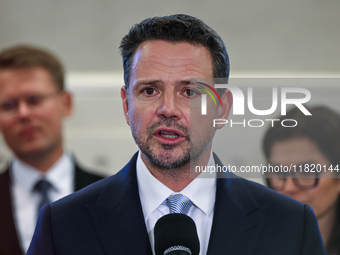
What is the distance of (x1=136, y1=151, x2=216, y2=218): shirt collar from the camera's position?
122 cm

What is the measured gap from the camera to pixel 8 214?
6.70ft

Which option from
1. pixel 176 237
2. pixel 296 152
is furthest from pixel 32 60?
pixel 176 237

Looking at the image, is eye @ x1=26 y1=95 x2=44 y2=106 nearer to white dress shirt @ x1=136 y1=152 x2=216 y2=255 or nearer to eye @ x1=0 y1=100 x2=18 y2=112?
eye @ x1=0 y1=100 x2=18 y2=112

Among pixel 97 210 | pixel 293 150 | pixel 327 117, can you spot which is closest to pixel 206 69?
pixel 97 210

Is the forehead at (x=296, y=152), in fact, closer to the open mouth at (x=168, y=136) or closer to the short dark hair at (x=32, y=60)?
the open mouth at (x=168, y=136)

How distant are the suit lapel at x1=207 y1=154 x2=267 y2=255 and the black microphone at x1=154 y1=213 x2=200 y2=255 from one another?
0.83 feet

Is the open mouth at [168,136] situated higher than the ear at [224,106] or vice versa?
the ear at [224,106]

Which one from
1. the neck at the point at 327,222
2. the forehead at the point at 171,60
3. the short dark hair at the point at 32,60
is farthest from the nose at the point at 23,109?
the neck at the point at 327,222

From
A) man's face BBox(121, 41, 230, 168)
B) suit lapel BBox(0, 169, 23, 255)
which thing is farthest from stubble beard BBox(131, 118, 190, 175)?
suit lapel BBox(0, 169, 23, 255)

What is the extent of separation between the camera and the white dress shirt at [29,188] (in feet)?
6.59

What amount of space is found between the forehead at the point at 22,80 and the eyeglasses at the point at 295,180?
1.30 m

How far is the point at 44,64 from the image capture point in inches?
90.7

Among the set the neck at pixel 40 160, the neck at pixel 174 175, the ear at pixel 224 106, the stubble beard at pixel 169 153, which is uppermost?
the ear at pixel 224 106

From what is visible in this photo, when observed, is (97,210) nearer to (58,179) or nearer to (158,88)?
(158,88)
